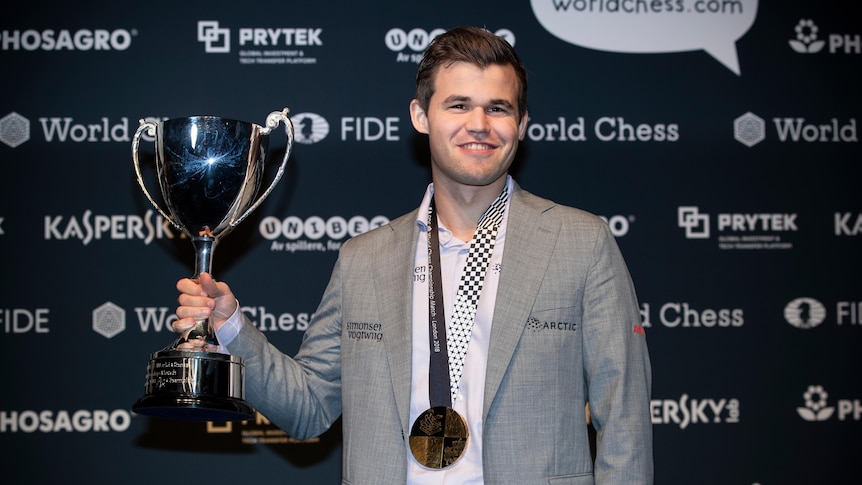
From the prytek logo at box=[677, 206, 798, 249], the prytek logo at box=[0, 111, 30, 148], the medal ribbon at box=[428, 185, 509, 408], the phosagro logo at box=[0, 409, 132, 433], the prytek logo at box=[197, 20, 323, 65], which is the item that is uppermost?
the prytek logo at box=[197, 20, 323, 65]

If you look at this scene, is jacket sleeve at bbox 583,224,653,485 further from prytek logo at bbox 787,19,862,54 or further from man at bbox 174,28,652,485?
prytek logo at bbox 787,19,862,54

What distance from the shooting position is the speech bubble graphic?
13.0 ft

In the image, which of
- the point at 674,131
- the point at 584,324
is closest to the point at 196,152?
the point at 584,324

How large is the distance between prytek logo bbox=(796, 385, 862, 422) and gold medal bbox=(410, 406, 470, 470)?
2103mm

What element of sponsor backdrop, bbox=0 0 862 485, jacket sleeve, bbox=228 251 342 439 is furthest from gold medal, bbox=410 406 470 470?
sponsor backdrop, bbox=0 0 862 485

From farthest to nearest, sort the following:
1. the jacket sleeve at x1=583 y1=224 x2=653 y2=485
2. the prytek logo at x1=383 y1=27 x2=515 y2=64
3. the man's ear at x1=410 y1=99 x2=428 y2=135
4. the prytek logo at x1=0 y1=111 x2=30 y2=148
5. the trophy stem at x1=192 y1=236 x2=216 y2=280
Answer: the prytek logo at x1=383 y1=27 x2=515 y2=64 < the prytek logo at x1=0 y1=111 x2=30 y2=148 < the man's ear at x1=410 y1=99 x2=428 y2=135 < the trophy stem at x1=192 y1=236 x2=216 y2=280 < the jacket sleeve at x1=583 y1=224 x2=653 y2=485

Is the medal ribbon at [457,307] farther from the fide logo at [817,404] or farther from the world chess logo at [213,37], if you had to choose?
the fide logo at [817,404]

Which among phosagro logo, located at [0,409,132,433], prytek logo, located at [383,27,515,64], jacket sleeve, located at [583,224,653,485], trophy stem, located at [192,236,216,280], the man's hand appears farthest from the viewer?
prytek logo, located at [383,27,515,64]

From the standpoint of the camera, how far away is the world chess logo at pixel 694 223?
388cm

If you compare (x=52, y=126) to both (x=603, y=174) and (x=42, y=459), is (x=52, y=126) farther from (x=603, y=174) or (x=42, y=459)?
(x=603, y=174)

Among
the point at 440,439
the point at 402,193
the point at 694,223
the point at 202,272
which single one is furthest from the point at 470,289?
the point at 694,223

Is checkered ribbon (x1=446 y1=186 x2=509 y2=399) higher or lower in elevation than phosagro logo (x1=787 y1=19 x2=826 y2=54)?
lower

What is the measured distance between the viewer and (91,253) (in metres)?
3.80

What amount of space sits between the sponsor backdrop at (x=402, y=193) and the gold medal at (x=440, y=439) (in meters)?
1.49
